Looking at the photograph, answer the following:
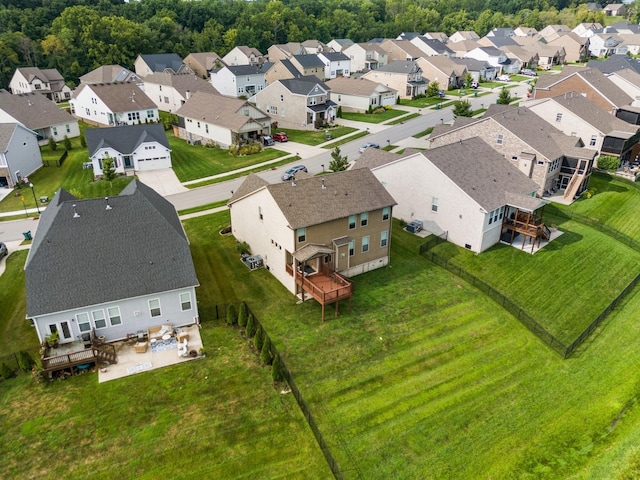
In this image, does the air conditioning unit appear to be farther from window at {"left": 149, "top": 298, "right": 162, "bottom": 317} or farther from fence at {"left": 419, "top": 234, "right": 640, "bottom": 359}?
window at {"left": 149, "top": 298, "right": 162, "bottom": 317}

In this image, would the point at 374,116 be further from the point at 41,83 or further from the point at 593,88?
the point at 41,83

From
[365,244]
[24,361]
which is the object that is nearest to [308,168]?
[365,244]

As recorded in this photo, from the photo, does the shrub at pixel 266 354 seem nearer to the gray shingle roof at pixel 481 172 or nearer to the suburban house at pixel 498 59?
the gray shingle roof at pixel 481 172

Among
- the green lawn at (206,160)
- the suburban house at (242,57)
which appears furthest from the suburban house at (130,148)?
the suburban house at (242,57)

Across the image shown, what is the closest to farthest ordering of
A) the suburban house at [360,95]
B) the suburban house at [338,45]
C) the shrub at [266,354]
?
the shrub at [266,354] → the suburban house at [360,95] → the suburban house at [338,45]

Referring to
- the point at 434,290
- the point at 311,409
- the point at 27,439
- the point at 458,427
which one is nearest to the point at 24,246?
the point at 27,439

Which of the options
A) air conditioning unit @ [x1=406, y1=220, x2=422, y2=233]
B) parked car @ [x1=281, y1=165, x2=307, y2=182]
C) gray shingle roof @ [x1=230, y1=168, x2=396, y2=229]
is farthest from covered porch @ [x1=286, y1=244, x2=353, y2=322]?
parked car @ [x1=281, y1=165, x2=307, y2=182]
